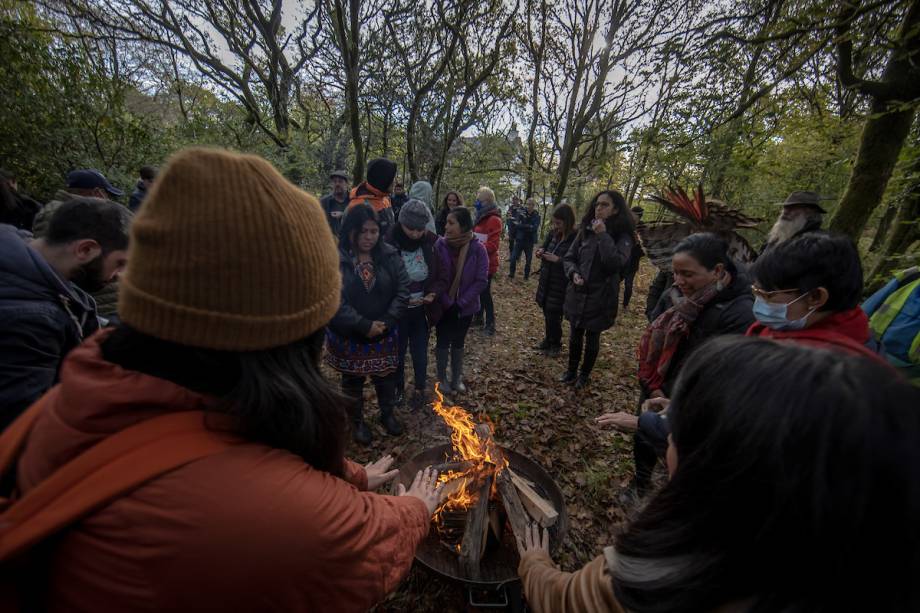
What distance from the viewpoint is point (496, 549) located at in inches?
101

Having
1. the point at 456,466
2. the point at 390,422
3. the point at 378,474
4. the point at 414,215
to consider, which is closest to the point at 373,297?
the point at 414,215

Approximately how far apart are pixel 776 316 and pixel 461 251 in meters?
3.07

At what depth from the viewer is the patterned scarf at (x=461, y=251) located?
14.3 ft

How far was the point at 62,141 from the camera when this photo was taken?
252 inches

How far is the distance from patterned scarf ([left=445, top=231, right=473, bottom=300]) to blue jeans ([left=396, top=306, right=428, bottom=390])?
1.48 feet

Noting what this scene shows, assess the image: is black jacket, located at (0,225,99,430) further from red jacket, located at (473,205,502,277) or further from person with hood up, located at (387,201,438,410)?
red jacket, located at (473,205,502,277)

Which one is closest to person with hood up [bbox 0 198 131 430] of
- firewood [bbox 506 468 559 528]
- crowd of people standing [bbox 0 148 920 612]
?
crowd of people standing [bbox 0 148 920 612]

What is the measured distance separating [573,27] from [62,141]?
13.1 m

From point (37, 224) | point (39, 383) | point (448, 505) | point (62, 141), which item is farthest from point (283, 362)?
point (62, 141)

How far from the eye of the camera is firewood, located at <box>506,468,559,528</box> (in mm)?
2365

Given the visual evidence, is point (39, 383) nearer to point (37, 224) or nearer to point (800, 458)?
point (37, 224)

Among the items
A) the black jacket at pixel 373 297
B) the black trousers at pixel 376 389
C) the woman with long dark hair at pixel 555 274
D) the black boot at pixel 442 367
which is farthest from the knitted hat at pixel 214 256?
the woman with long dark hair at pixel 555 274

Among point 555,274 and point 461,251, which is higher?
point 461,251

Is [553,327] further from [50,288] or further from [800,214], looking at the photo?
[50,288]
